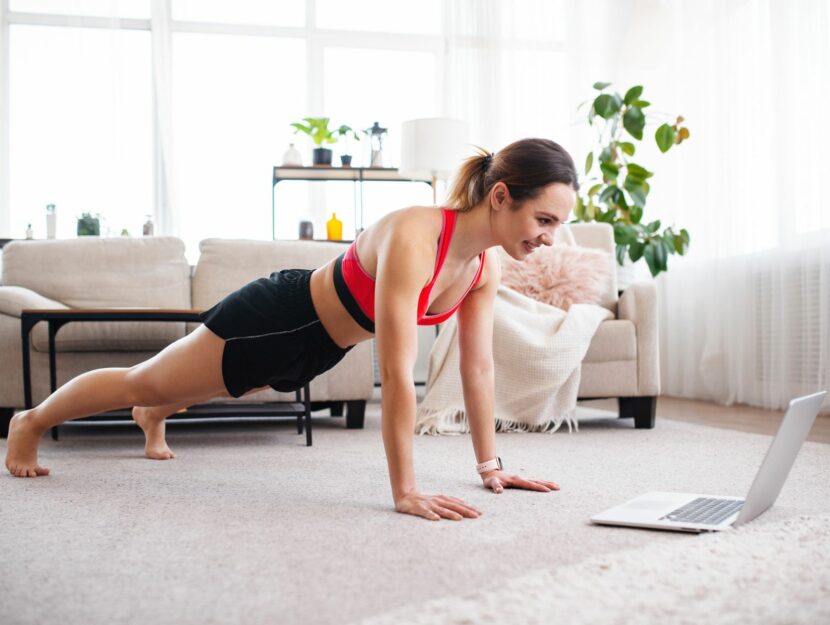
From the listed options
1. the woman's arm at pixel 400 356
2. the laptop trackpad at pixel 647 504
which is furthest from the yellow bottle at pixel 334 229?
the laptop trackpad at pixel 647 504

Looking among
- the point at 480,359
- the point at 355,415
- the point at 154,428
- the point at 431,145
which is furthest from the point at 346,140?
the point at 480,359

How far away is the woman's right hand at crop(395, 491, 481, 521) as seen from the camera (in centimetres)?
152

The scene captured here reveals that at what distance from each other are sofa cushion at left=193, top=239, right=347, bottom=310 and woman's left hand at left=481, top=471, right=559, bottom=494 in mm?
1797

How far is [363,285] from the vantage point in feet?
5.71

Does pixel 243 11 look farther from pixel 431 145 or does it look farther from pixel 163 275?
pixel 163 275

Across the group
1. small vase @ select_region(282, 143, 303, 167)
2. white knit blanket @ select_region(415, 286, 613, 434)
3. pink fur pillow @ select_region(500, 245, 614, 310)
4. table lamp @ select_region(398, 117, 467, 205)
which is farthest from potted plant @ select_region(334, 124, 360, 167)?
white knit blanket @ select_region(415, 286, 613, 434)

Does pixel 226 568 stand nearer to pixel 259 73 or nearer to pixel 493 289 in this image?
pixel 493 289

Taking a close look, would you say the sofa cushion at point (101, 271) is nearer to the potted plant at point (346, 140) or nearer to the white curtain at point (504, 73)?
the potted plant at point (346, 140)

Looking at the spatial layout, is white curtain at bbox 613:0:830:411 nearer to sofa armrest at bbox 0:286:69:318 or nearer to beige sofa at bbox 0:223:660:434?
beige sofa at bbox 0:223:660:434

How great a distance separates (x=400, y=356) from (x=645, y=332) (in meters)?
1.94

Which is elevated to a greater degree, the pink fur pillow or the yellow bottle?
the yellow bottle

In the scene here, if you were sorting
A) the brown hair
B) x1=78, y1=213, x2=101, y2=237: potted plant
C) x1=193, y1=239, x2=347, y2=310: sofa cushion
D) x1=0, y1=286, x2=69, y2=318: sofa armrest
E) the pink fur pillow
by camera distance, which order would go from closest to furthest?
the brown hair < x1=0, y1=286, x2=69, y2=318: sofa armrest < the pink fur pillow < x1=193, y1=239, x2=347, y2=310: sofa cushion < x1=78, y1=213, x2=101, y2=237: potted plant

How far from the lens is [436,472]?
2156 millimetres

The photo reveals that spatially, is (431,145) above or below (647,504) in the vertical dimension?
above
